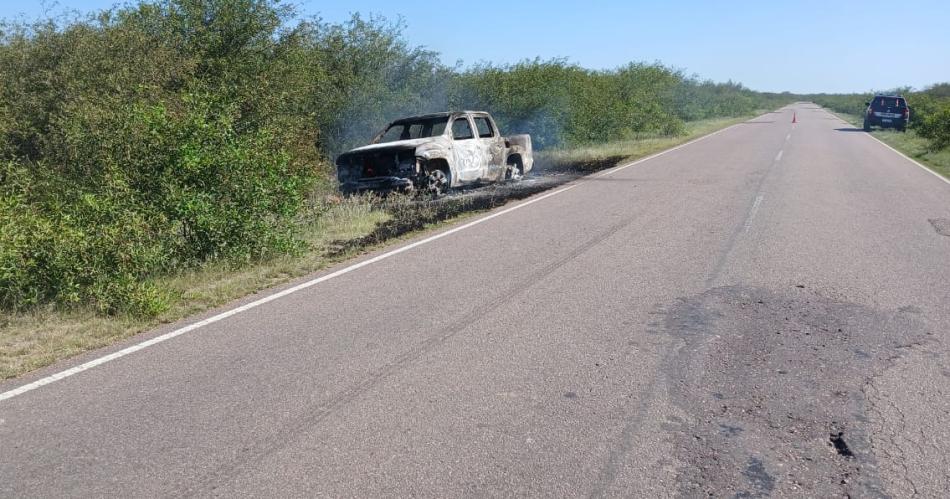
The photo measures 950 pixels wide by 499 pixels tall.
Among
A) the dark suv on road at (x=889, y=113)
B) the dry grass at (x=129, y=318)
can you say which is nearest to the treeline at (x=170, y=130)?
the dry grass at (x=129, y=318)

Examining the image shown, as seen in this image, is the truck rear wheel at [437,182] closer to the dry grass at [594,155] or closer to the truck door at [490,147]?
the truck door at [490,147]

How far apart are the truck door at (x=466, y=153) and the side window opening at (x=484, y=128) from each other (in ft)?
1.06

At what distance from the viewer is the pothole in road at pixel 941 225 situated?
9.77 metres

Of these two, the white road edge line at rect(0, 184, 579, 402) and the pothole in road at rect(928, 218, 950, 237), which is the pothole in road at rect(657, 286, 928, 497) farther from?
the pothole in road at rect(928, 218, 950, 237)

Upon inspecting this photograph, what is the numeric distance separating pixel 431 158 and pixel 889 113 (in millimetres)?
35910

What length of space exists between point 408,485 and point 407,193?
10510 mm

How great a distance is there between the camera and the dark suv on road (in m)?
39.5

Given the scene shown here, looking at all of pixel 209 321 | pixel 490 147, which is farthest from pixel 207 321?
pixel 490 147

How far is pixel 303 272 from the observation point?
8.04 metres

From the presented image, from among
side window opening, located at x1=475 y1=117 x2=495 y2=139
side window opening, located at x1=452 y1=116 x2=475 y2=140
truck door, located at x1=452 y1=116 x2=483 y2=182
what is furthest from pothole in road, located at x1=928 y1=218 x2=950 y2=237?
side window opening, located at x1=475 y1=117 x2=495 y2=139

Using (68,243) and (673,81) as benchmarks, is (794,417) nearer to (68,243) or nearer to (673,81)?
(68,243)

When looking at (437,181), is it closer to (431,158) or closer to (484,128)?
(431,158)

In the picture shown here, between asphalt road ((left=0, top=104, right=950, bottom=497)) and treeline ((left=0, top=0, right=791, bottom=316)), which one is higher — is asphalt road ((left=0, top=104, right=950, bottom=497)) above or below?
below

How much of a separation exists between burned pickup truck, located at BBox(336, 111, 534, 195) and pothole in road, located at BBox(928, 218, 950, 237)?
804 cm
